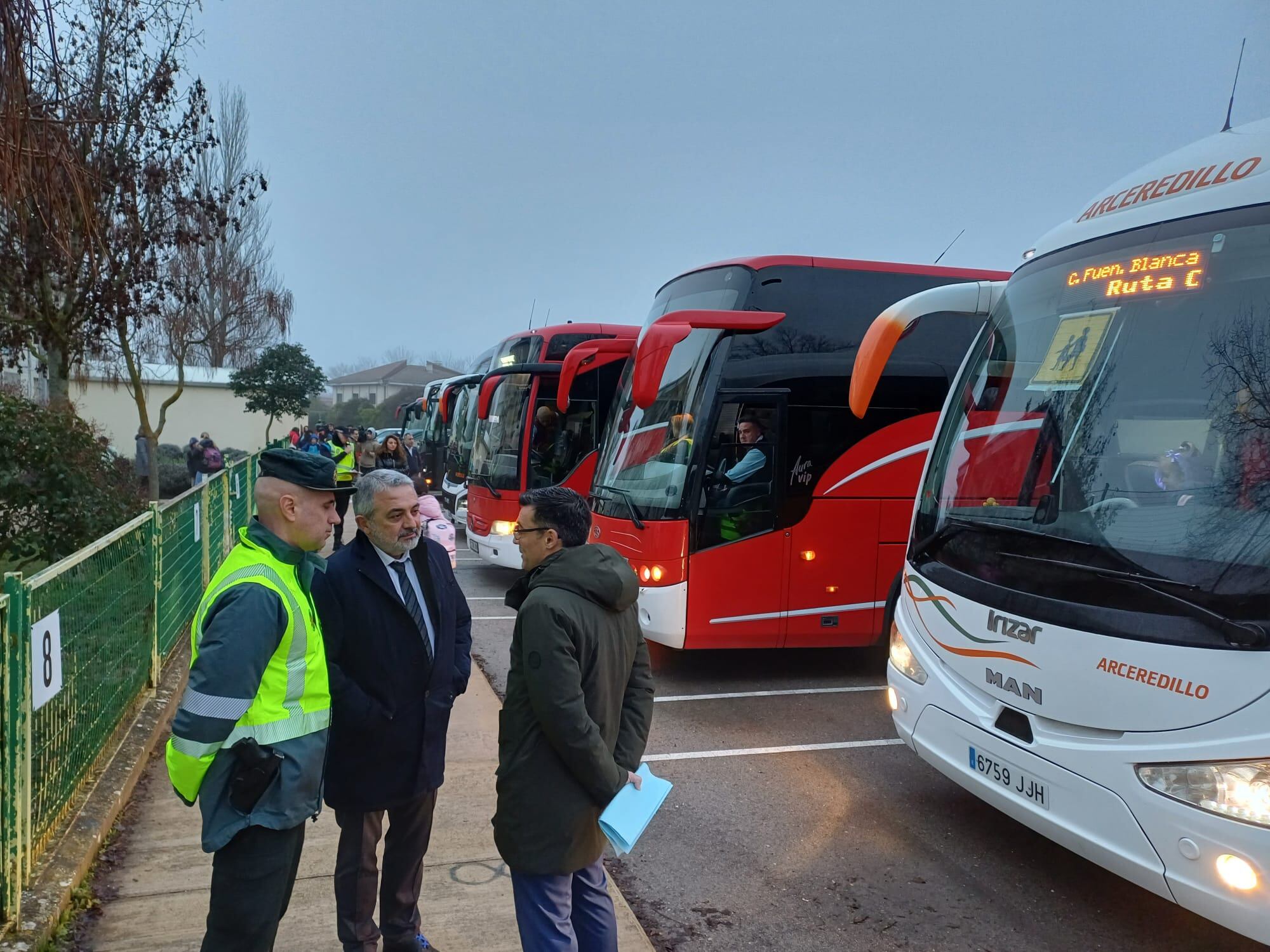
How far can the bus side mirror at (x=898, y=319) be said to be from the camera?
198 inches

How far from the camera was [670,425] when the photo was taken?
6.99 meters

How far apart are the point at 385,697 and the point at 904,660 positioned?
275cm

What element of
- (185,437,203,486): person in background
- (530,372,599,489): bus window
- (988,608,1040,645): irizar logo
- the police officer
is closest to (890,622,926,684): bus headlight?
(988,608,1040,645): irizar logo

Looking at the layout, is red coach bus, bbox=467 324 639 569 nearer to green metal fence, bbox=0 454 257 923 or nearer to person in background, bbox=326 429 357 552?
person in background, bbox=326 429 357 552

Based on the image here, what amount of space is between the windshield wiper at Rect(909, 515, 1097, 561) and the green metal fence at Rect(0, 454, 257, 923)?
3.97m

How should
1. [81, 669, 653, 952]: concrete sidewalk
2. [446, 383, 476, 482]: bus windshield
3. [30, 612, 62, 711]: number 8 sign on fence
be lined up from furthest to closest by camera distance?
1. [446, 383, 476, 482]: bus windshield
2. [81, 669, 653, 952]: concrete sidewalk
3. [30, 612, 62, 711]: number 8 sign on fence

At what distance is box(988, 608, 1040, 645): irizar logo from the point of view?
3600mm

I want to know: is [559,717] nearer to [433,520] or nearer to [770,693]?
[433,520]

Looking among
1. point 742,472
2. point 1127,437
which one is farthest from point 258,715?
point 742,472

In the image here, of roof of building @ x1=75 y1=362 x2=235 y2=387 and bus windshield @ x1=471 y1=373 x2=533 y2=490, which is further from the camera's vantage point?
roof of building @ x1=75 y1=362 x2=235 y2=387

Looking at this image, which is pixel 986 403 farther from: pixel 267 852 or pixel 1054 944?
pixel 267 852

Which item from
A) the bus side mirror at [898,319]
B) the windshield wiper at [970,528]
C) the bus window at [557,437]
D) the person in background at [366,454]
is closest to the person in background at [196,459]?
the person in background at [366,454]

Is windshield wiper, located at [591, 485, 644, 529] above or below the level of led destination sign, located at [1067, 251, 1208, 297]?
below

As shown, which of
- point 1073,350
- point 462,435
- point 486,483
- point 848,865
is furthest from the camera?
point 462,435
